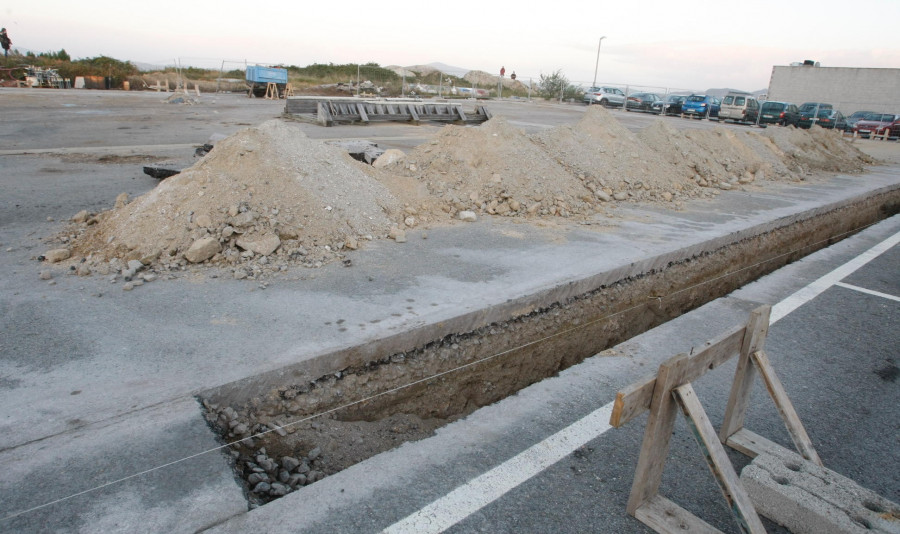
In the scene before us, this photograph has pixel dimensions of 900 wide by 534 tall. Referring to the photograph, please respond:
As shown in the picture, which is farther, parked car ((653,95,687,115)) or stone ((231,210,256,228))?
parked car ((653,95,687,115))

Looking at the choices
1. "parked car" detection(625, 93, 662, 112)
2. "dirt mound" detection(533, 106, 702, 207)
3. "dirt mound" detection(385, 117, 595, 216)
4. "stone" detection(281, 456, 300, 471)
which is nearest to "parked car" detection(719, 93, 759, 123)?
"parked car" detection(625, 93, 662, 112)

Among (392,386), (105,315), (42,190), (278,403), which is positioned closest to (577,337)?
(392,386)

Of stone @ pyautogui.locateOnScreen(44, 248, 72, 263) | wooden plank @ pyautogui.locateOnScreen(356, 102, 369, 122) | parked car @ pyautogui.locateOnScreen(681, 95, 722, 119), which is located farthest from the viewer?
parked car @ pyautogui.locateOnScreen(681, 95, 722, 119)

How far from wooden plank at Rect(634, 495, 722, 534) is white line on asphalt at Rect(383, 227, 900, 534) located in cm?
53

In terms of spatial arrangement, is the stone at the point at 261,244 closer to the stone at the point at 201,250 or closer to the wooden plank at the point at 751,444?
the stone at the point at 201,250

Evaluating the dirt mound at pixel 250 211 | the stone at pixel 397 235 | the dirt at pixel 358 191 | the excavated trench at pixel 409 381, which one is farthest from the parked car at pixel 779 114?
the stone at pixel 397 235

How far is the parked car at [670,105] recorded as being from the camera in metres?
37.7

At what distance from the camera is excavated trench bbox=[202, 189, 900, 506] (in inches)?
128

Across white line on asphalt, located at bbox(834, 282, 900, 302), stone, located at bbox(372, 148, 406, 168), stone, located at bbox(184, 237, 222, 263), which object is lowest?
white line on asphalt, located at bbox(834, 282, 900, 302)

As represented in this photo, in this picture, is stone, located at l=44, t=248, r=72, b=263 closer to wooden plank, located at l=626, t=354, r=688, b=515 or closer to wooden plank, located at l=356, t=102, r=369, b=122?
wooden plank, located at l=626, t=354, r=688, b=515

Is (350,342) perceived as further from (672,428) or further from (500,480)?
(672,428)

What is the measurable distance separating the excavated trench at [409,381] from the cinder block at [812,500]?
1848mm

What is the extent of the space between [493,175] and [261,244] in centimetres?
417

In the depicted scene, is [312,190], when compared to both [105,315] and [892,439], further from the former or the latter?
[892,439]
